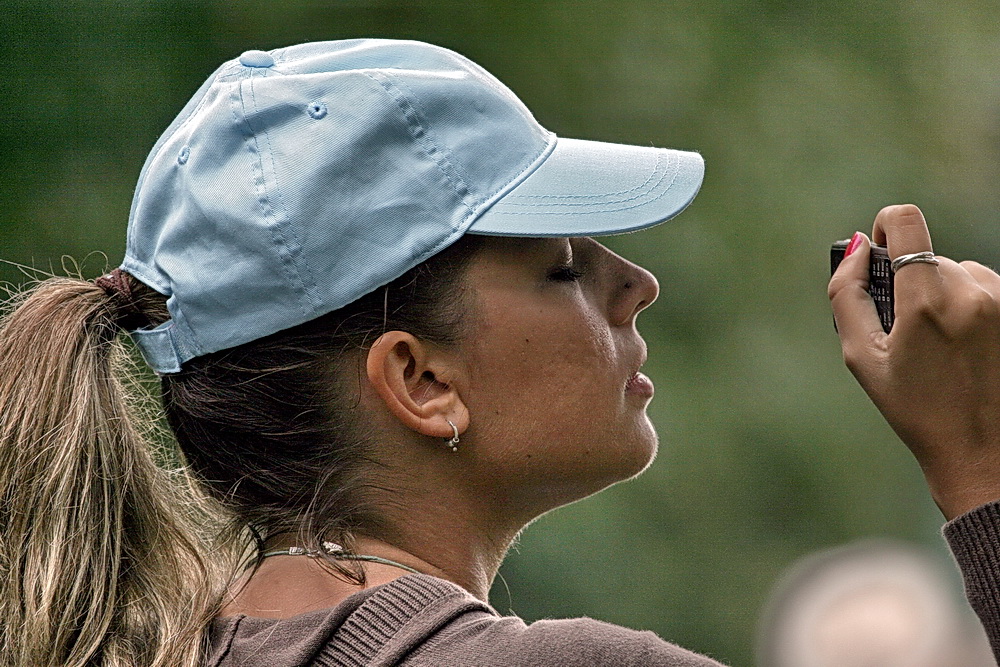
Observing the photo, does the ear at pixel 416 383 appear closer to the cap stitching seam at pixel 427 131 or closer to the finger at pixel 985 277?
the cap stitching seam at pixel 427 131

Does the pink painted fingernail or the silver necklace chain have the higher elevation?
the pink painted fingernail

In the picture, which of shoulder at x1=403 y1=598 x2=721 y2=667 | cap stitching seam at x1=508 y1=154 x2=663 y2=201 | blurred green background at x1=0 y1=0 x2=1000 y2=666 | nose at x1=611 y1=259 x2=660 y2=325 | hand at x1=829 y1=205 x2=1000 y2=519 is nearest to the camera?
shoulder at x1=403 y1=598 x2=721 y2=667

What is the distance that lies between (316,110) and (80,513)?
2.04 feet

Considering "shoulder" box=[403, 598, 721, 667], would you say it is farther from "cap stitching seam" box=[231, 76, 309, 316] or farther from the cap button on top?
the cap button on top

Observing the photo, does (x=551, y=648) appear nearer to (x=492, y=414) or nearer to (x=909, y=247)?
(x=492, y=414)

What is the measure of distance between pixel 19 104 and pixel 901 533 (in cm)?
555

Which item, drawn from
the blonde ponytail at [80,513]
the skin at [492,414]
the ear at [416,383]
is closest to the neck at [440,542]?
the skin at [492,414]

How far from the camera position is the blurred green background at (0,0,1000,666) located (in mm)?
7125

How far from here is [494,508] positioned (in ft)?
6.27

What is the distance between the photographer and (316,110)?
5.85 ft

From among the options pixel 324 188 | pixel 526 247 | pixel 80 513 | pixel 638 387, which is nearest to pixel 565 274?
pixel 526 247

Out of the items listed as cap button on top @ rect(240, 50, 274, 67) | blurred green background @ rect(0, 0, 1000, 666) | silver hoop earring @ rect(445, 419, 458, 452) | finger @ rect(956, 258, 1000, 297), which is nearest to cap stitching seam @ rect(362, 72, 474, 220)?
cap button on top @ rect(240, 50, 274, 67)

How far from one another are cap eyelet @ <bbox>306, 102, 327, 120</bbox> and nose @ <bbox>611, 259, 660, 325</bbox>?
49 cm

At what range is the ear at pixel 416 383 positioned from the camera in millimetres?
1810
